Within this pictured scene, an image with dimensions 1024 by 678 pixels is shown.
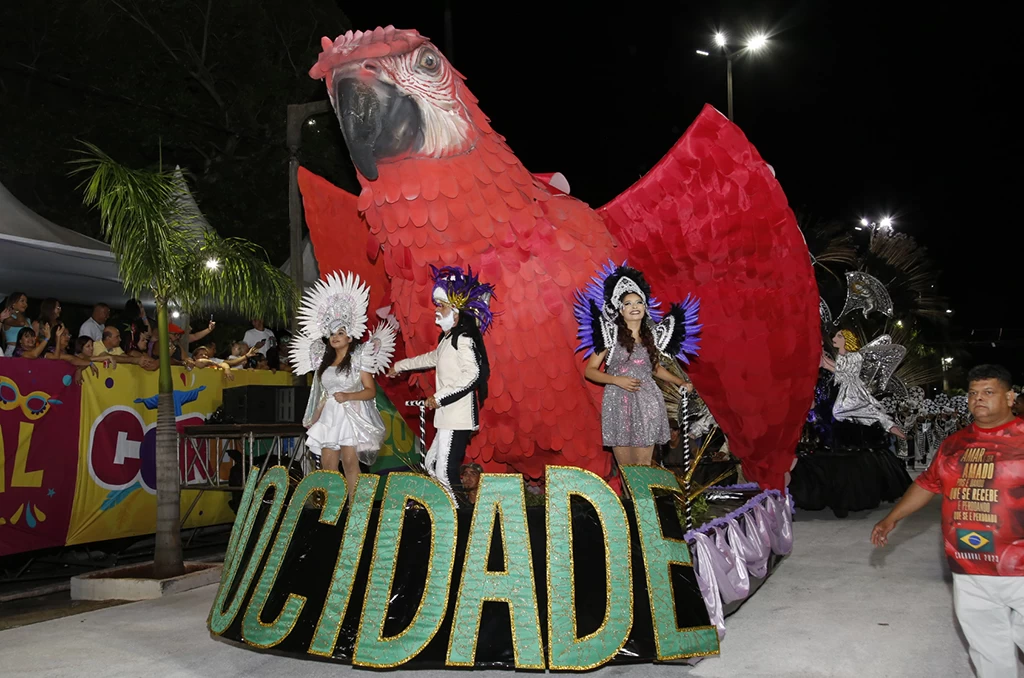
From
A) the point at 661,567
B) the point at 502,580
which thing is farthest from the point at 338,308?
the point at 661,567

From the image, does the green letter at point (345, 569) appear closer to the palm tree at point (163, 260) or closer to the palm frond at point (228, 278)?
the palm tree at point (163, 260)

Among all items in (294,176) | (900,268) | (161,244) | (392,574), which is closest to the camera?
(392,574)

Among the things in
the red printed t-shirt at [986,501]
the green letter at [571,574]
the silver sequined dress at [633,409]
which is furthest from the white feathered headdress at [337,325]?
the red printed t-shirt at [986,501]

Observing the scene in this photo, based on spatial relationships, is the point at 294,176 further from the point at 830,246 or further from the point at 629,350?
the point at 830,246

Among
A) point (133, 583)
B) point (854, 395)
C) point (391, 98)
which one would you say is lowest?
point (133, 583)

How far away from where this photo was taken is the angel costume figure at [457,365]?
455cm

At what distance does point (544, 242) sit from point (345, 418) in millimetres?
1770

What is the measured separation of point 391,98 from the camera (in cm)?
445

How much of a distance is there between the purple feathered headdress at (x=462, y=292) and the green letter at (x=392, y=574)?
3.30 feet

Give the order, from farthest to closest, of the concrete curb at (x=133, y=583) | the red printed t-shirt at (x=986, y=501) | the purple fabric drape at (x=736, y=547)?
1. the concrete curb at (x=133, y=583)
2. the purple fabric drape at (x=736, y=547)
3. the red printed t-shirt at (x=986, y=501)

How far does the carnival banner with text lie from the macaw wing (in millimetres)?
4877

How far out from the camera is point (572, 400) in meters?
4.94

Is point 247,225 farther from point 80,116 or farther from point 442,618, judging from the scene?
point 442,618

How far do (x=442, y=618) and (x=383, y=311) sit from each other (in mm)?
2665
